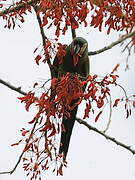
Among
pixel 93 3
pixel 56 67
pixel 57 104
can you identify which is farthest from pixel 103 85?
pixel 56 67

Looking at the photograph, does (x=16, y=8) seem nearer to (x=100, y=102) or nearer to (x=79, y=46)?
(x=79, y=46)

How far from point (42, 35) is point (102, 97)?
104 centimetres

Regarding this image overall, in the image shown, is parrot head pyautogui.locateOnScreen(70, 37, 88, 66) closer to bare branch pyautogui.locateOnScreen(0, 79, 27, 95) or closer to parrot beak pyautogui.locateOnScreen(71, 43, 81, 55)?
parrot beak pyautogui.locateOnScreen(71, 43, 81, 55)

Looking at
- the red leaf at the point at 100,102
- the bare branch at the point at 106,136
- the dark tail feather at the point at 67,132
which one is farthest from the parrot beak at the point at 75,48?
the red leaf at the point at 100,102

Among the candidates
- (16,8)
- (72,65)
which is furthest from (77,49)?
(16,8)

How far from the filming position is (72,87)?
5.36 m

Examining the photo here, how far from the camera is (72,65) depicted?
660 cm

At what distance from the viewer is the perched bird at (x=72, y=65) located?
6.30m

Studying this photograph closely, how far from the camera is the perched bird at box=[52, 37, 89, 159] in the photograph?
6297 millimetres

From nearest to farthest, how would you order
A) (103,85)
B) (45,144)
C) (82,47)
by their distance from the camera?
(103,85) < (45,144) < (82,47)

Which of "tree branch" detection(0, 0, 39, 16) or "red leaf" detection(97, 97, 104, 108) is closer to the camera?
"red leaf" detection(97, 97, 104, 108)

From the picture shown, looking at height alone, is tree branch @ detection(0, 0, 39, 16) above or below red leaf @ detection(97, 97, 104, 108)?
above

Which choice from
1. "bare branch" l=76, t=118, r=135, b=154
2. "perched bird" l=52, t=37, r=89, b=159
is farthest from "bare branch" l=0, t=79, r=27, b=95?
"bare branch" l=76, t=118, r=135, b=154

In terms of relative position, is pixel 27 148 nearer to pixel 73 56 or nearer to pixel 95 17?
pixel 73 56
